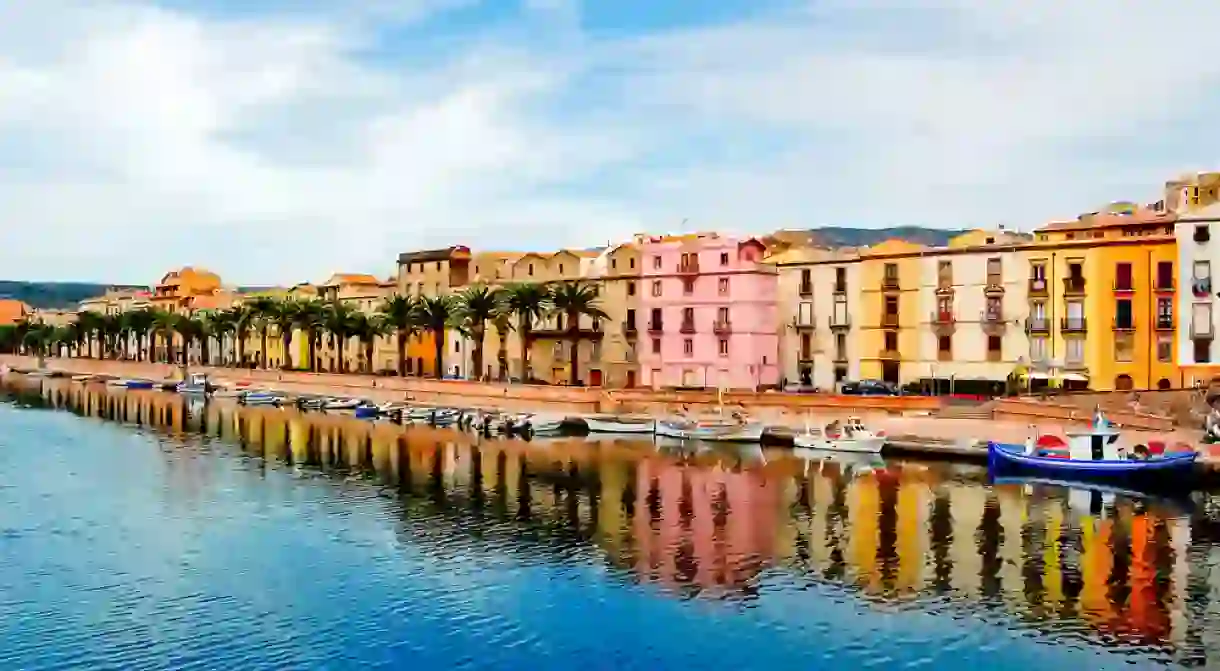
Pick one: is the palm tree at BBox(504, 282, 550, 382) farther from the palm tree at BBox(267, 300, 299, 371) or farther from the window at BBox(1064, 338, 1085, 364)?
the window at BBox(1064, 338, 1085, 364)

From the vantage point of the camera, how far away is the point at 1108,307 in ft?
256

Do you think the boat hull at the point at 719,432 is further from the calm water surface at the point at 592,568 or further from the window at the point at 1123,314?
the window at the point at 1123,314

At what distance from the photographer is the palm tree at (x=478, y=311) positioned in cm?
10450

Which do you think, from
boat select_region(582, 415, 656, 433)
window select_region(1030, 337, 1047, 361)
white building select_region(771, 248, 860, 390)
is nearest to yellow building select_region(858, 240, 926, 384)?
white building select_region(771, 248, 860, 390)

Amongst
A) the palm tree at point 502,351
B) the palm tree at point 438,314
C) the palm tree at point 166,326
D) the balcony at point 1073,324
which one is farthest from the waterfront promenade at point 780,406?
the palm tree at point 166,326

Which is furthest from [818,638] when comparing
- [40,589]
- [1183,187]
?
[1183,187]

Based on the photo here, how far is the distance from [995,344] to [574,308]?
114 feet

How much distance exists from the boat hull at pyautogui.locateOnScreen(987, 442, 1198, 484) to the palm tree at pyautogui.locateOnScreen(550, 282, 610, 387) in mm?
42197

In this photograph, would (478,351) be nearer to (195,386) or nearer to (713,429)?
(713,429)

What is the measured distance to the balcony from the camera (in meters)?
79.1

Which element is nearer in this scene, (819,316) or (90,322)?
(819,316)

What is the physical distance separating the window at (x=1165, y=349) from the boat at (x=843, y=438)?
18.3 meters

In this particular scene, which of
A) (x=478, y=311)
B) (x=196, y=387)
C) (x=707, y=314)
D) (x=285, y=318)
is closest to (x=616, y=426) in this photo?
(x=707, y=314)

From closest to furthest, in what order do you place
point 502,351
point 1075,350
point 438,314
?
1. point 1075,350
2. point 438,314
3. point 502,351
